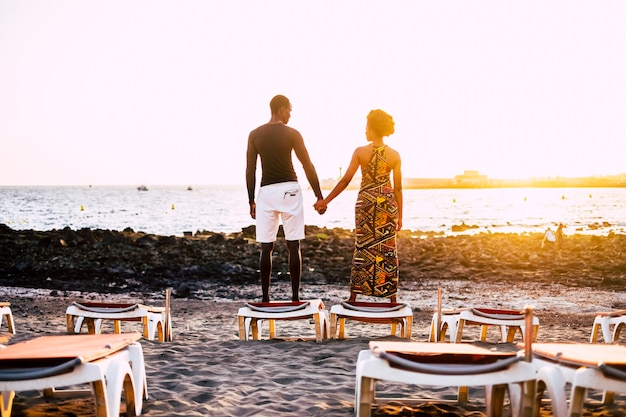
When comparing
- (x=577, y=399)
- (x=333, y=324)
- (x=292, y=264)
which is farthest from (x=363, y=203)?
(x=577, y=399)

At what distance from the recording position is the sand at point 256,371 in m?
4.06

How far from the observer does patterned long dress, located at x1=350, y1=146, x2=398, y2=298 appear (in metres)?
6.50

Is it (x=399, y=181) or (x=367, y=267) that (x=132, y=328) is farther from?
(x=399, y=181)

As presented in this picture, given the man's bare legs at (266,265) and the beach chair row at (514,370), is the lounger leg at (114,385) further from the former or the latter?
the man's bare legs at (266,265)

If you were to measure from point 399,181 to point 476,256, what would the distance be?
1133 cm

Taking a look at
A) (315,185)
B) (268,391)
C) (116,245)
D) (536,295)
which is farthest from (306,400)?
(116,245)

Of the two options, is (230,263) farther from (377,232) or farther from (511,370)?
(511,370)

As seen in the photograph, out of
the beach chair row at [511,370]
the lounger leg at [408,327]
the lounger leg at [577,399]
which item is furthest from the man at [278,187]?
the lounger leg at [577,399]

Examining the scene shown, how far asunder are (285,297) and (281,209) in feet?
18.0

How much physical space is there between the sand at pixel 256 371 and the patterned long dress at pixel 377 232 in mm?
588

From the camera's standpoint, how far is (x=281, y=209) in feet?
20.9

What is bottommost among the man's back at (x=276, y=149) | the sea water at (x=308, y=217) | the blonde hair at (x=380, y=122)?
the sea water at (x=308, y=217)

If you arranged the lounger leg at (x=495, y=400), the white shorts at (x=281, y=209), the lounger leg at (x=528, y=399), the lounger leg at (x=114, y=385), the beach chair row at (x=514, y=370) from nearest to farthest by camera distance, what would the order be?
the beach chair row at (x=514, y=370) → the lounger leg at (x=528, y=399) → the lounger leg at (x=114, y=385) → the lounger leg at (x=495, y=400) → the white shorts at (x=281, y=209)

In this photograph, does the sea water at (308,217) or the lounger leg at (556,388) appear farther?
the sea water at (308,217)
